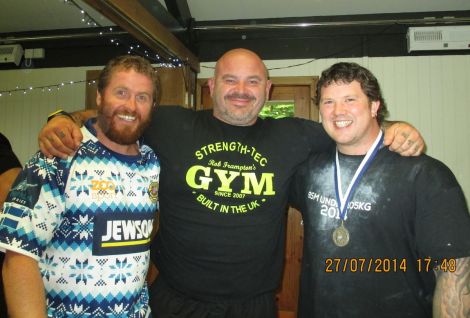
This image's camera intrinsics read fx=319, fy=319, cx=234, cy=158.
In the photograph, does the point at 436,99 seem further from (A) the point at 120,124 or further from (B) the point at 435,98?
(A) the point at 120,124

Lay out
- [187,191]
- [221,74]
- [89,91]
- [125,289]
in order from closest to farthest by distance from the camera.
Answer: [125,289] → [187,191] → [221,74] → [89,91]

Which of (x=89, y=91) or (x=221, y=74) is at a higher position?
(x=89, y=91)

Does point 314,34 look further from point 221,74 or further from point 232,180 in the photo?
point 232,180

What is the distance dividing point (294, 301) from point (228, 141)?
2849 millimetres

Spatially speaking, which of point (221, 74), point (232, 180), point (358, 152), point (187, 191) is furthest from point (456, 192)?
point (221, 74)

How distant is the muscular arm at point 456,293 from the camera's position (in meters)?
1.20

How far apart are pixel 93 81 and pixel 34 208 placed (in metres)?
2.53

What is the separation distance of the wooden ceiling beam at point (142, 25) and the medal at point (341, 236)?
194 cm

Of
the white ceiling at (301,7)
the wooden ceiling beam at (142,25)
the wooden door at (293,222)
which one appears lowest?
the wooden door at (293,222)

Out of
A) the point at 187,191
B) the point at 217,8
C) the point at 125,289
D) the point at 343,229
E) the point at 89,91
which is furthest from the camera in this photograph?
the point at 217,8

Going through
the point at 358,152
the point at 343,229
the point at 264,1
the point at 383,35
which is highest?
the point at 264,1

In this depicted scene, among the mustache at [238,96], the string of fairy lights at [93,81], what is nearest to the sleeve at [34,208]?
the mustache at [238,96]

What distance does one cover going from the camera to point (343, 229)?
1.41 meters

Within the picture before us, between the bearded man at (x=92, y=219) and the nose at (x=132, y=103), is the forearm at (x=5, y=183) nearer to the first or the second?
the bearded man at (x=92, y=219)
